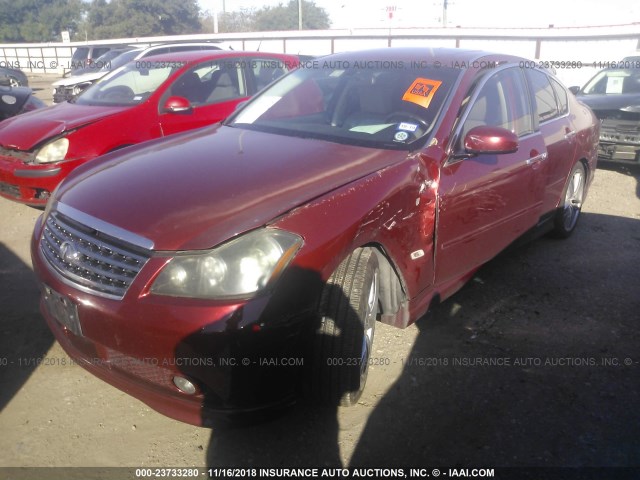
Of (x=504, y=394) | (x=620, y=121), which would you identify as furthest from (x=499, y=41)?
(x=504, y=394)

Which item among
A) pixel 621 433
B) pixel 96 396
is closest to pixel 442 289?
pixel 621 433

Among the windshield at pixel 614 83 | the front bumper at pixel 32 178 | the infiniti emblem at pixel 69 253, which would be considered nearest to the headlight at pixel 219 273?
the infiniti emblem at pixel 69 253

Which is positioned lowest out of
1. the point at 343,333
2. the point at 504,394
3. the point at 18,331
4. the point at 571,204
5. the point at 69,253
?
the point at 504,394

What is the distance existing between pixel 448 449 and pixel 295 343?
872 millimetres

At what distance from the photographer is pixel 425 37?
25203 mm

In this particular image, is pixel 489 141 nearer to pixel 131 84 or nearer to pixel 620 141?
pixel 131 84

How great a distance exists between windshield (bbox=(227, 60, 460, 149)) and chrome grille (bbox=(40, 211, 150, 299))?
137 cm

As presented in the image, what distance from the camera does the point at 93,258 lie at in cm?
221

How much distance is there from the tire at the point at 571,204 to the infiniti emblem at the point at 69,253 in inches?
150

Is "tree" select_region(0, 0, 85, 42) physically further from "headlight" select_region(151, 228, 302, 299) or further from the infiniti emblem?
"headlight" select_region(151, 228, 302, 299)

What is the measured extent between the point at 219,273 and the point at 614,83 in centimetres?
886

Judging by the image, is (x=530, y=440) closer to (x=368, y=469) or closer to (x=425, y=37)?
(x=368, y=469)

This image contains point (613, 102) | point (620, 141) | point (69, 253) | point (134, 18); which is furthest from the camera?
point (134, 18)

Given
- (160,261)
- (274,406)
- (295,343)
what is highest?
(160,261)
